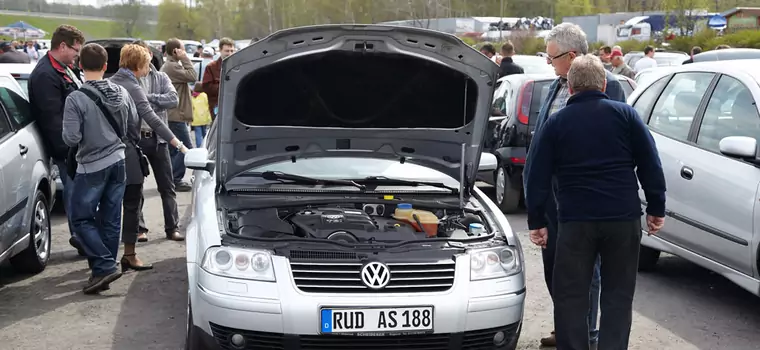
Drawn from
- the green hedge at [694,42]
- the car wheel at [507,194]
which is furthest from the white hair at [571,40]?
the green hedge at [694,42]

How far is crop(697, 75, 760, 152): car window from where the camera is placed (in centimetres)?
559

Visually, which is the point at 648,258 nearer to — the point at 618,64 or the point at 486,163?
the point at 486,163

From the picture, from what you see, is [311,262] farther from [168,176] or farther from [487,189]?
[487,189]

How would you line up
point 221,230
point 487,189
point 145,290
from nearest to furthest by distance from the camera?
point 221,230
point 145,290
point 487,189

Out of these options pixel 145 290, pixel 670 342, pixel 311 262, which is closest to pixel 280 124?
pixel 311 262

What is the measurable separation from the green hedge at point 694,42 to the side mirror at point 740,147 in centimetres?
2887

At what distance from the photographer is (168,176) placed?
7820mm

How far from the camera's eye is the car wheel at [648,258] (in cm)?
674

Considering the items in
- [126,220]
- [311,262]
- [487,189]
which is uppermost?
[311,262]

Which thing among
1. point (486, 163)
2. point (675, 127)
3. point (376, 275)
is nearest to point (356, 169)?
point (486, 163)

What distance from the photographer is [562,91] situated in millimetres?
4816

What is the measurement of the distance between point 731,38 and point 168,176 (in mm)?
32700

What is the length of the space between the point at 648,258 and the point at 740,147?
1.76 meters

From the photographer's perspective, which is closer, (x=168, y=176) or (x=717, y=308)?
(x=717, y=308)
